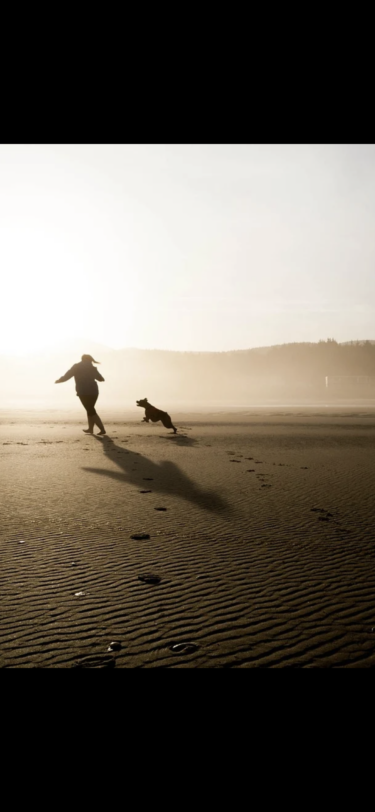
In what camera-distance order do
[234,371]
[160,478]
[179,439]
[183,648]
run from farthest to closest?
[234,371] < [179,439] < [160,478] < [183,648]

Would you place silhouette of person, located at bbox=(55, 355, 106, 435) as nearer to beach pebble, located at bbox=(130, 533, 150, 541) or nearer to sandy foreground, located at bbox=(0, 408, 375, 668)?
sandy foreground, located at bbox=(0, 408, 375, 668)

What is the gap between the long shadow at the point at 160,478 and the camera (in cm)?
674

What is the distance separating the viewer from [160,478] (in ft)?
27.7

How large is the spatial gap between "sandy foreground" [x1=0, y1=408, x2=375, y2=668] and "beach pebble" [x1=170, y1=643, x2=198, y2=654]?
0.02 metres

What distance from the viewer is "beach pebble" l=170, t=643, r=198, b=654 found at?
275 centimetres

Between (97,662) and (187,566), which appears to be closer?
(97,662)

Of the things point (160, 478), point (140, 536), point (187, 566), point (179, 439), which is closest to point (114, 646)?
point (187, 566)

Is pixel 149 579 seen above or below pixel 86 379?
below

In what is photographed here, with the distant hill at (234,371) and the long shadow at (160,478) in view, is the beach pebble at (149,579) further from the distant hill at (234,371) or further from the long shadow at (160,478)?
the distant hill at (234,371)

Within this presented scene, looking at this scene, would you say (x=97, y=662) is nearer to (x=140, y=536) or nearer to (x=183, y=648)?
(x=183, y=648)

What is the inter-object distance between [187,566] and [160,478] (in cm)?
425
